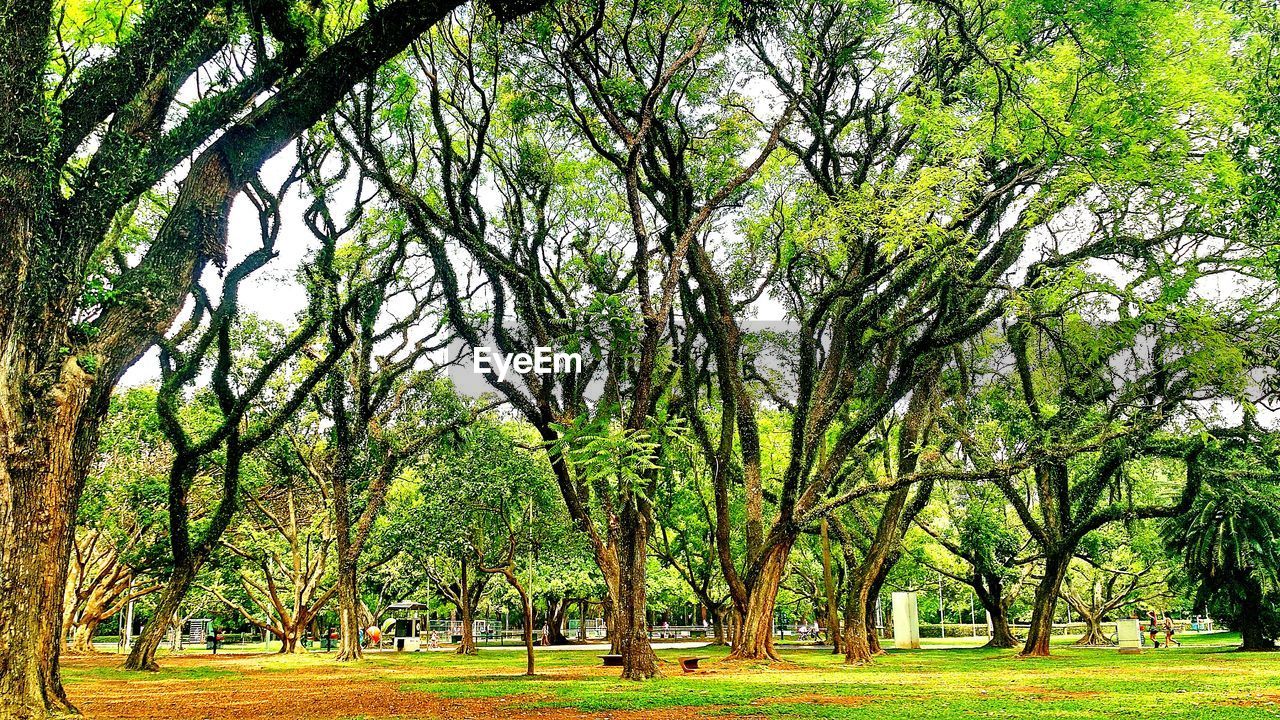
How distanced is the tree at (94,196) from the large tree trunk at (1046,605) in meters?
20.7

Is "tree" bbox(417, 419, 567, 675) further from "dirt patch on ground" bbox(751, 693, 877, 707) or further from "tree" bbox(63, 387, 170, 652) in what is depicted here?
"tree" bbox(63, 387, 170, 652)

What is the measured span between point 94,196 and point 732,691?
35.7 ft

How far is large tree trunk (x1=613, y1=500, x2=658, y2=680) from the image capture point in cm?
1497

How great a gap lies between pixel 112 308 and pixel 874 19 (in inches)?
552

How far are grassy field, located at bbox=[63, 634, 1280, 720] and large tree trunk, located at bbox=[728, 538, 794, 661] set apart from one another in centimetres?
72

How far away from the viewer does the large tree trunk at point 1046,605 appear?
23.1 metres

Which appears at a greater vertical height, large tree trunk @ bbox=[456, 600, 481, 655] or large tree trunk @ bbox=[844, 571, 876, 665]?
large tree trunk @ bbox=[844, 571, 876, 665]

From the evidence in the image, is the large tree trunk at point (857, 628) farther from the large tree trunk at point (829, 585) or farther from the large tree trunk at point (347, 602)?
the large tree trunk at point (347, 602)

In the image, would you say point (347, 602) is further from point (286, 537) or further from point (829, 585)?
point (829, 585)

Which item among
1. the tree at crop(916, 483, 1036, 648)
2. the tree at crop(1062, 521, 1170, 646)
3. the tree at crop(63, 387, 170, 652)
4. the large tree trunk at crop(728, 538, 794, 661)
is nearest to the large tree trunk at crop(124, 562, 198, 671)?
the tree at crop(63, 387, 170, 652)

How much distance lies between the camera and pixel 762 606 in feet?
64.4

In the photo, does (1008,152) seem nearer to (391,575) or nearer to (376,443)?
(376,443)

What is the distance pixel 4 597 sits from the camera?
7.86 metres

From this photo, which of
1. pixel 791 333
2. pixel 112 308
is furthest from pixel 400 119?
pixel 791 333
